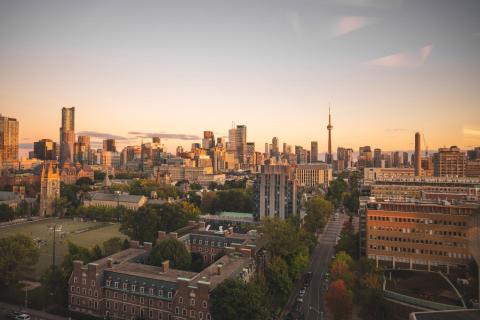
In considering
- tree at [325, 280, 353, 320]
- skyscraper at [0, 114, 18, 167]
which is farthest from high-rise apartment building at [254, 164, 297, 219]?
skyscraper at [0, 114, 18, 167]

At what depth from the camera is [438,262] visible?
42.6 metres

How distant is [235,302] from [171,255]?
12965mm

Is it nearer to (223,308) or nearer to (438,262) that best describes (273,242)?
(223,308)

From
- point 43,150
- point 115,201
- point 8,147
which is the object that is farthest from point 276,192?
point 43,150

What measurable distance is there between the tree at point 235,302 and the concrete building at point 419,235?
72.3 ft

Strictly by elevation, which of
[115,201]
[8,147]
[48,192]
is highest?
[8,147]

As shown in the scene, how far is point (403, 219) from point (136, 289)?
31.7 m

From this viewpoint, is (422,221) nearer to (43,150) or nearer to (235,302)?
(235,302)

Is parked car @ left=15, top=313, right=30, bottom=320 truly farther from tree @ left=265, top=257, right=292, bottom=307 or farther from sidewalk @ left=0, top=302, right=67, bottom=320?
Answer: tree @ left=265, top=257, right=292, bottom=307

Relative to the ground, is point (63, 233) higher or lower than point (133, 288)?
lower

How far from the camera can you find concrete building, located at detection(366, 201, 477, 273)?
42.1 meters

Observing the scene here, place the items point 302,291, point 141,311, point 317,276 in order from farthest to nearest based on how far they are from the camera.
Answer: point 317,276
point 302,291
point 141,311

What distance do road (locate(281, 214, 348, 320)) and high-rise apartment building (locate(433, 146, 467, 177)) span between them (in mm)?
59981

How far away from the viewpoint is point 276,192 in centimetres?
6431
